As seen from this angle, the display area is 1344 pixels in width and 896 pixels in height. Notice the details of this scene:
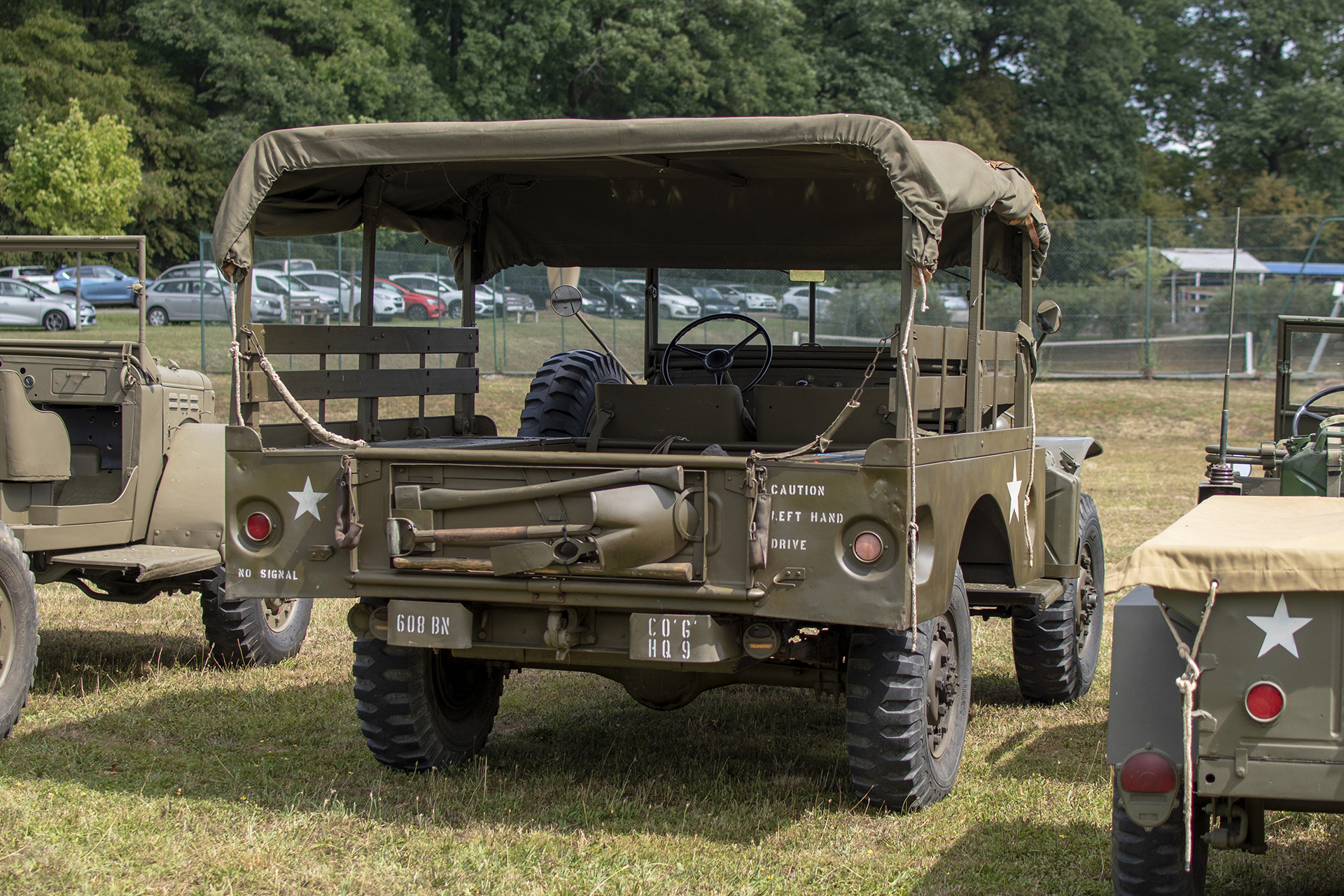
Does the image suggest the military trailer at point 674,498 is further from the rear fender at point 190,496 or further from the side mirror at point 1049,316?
the rear fender at point 190,496

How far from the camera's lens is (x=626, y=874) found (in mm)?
4387

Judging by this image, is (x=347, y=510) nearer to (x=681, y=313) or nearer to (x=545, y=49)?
(x=681, y=313)

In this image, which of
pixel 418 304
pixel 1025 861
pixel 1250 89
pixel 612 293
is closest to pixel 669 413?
pixel 1025 861

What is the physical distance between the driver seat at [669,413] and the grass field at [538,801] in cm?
133

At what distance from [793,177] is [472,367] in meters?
1.79

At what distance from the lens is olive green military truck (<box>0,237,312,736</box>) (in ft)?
22.1

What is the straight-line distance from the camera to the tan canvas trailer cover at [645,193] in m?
4.68

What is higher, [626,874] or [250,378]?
[250,378]

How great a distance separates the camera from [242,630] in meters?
7.39

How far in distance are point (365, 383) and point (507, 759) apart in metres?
1.70

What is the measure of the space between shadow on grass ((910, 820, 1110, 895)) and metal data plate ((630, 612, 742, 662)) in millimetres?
980

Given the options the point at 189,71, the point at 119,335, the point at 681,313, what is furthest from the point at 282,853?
the point at 189,71

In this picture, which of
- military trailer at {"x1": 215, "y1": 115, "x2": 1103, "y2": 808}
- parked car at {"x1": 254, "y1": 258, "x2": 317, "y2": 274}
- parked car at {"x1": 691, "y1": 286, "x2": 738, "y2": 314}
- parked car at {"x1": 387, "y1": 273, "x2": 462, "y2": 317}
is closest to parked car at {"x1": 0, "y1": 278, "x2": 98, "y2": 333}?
parked car at {"x1": 254, "y1": 258, "x2": 317, "y2": 274}

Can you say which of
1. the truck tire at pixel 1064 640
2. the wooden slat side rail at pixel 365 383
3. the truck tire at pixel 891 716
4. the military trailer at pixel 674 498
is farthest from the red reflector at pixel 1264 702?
the wooden slat side rail at pixel 365 383
